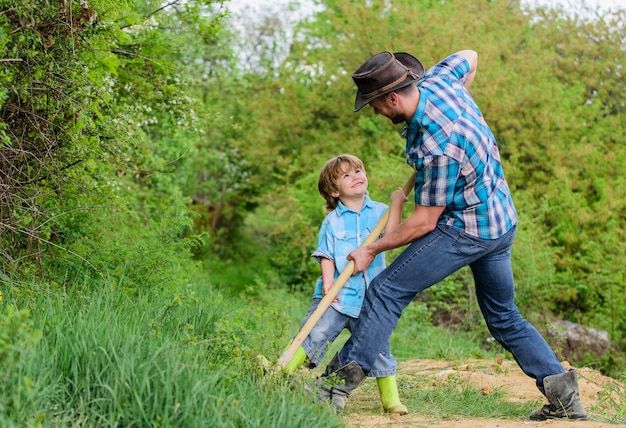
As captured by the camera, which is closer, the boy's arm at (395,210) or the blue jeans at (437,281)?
the blue jeans at (437,281)

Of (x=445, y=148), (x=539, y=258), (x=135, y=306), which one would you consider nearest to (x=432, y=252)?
(x=445, y=148)

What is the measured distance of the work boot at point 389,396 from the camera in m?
4.91

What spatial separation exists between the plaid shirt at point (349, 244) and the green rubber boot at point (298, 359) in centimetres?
34

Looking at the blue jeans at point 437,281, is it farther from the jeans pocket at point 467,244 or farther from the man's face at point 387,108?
the man's face at point 387,108

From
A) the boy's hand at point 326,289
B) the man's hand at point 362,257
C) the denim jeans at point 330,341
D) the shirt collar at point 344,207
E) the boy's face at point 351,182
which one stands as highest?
the boy's face at point 351,182

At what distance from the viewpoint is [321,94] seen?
17.8m

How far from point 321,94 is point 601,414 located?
13385 millimetres

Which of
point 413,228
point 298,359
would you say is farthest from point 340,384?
point 413,228

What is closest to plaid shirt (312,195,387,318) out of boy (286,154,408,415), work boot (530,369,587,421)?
boy (286,154,408,415)

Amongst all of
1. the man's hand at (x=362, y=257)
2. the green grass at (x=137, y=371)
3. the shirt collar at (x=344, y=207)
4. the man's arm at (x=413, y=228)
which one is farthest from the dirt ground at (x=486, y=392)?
the shirt collar at (x=344, y=207)

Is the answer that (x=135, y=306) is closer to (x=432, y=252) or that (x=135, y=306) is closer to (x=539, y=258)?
(x=432, y=252)

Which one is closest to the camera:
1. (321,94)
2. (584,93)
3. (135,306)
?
(135,306)

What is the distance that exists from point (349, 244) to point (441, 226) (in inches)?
27.8

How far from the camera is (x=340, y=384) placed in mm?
4824
